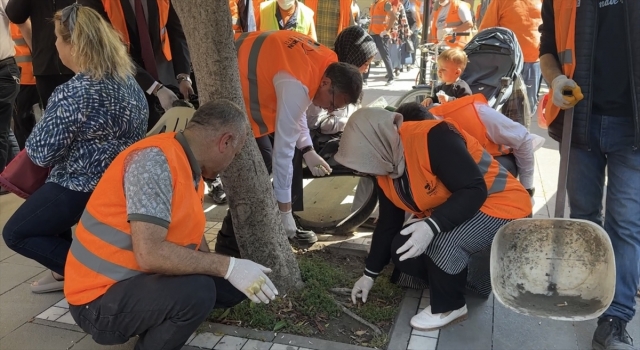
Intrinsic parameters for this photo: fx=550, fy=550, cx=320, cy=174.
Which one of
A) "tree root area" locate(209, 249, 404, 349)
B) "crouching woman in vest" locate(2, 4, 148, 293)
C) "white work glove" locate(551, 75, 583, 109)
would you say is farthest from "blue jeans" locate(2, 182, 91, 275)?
"white work glove" locate(551, 75, 583, 109)

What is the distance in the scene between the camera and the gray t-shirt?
1.99 metres

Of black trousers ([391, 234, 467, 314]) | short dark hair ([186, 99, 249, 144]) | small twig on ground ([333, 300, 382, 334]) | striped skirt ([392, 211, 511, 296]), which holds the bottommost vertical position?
small twig on ground ([333, 300, 382, 334])

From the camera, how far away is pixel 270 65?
10.7ft

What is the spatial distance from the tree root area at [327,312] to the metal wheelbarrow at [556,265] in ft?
2.10

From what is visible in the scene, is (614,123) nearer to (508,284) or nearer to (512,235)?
(512,235)

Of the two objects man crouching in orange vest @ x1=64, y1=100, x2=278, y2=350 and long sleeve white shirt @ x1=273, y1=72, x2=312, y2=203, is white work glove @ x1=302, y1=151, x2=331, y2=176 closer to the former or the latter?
long sleeve white shirt @ x1=273, y1=72, x2=312, y2=203

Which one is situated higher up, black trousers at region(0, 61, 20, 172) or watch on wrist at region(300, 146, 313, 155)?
black trousers at region(0, 61, 20, 172)

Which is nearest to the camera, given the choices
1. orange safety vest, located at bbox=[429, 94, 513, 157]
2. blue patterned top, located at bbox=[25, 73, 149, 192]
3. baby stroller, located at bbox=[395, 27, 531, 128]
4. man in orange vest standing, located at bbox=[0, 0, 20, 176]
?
blue patterned top, located at bbox=[25, 73, 149, 192]

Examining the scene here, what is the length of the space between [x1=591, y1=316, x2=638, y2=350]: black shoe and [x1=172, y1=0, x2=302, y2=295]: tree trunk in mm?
1537

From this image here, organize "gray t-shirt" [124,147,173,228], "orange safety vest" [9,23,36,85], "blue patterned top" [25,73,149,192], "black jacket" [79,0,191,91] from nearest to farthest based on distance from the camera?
"gray t-shirt" [124,147,173,228]
"blue patterned top" [25,73,149,192]
"black jacket" [79,0,191,91]
"orange safety vest" [9,23,36,85]

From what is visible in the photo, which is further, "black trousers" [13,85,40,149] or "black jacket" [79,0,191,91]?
"black trousers" [13,85,40,149]

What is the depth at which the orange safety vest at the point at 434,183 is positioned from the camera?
8.62ft

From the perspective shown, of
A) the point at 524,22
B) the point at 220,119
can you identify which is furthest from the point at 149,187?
the point at 524,22

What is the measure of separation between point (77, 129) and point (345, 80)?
1.45m
